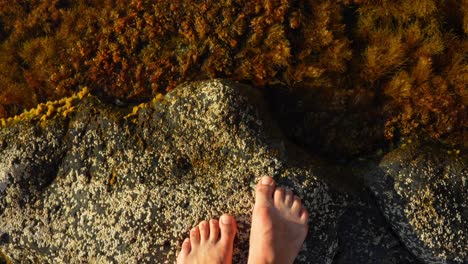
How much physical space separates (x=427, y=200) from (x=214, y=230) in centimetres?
185

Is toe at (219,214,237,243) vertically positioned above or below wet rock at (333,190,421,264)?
above

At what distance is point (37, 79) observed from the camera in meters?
4.14

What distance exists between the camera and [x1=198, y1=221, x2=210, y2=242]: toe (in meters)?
3.57

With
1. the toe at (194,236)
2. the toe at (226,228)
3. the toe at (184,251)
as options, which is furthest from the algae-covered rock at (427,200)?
the toe at (184,251)

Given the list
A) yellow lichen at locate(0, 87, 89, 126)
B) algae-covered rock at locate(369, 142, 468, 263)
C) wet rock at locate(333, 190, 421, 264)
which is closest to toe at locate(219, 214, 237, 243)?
wet rock at locate(333, 190, 421, 264)

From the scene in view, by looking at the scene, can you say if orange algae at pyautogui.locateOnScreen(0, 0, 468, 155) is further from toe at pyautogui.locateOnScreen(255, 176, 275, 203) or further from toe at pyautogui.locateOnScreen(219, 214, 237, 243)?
toe at pyautogui.locateOnScreen(219, 214, 237, 243)

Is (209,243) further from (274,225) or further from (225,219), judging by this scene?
(274,225)

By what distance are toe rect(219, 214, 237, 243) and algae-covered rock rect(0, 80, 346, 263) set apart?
0.07 m

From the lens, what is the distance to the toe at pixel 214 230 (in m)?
3.56

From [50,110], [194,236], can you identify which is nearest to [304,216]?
[194,236]

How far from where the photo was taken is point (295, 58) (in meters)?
3.97

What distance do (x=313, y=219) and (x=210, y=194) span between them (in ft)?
3.04

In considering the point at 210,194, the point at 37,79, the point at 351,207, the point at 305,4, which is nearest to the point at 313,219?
the point at 351,207

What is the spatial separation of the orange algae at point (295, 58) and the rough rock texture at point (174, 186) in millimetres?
336
